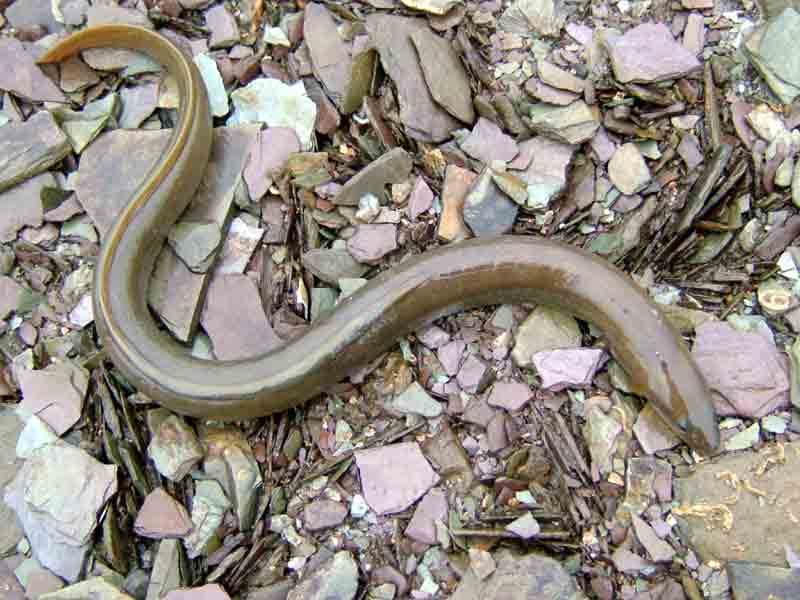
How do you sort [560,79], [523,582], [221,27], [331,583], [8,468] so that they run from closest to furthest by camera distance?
[523,582]
[331,583]
[8,468]
[560,79]
[221,27]

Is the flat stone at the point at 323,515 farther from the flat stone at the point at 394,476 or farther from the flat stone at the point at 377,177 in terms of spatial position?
the flat stone at the point at 377,177

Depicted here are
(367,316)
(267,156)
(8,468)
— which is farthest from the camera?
(267,156)

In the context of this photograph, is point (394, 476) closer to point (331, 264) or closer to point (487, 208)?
point (331, 264)

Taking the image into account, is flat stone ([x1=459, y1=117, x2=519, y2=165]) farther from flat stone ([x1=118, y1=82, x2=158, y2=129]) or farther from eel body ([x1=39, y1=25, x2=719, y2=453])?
flat stone ([x1=118, y1=82, x2=158, y2=129])

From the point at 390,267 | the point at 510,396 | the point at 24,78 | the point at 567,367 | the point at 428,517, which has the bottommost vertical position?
the point at 428,517

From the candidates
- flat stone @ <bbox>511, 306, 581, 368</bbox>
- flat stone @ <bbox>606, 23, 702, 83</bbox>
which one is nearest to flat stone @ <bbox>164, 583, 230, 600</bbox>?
flat stone @ <bbox>511, 306, 581, 368</bbox>

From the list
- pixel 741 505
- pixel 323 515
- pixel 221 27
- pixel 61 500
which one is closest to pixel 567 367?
pixel 741 505

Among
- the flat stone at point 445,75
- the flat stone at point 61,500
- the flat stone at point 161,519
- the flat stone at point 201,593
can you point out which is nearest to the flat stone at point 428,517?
the flat stone at point 201,593
